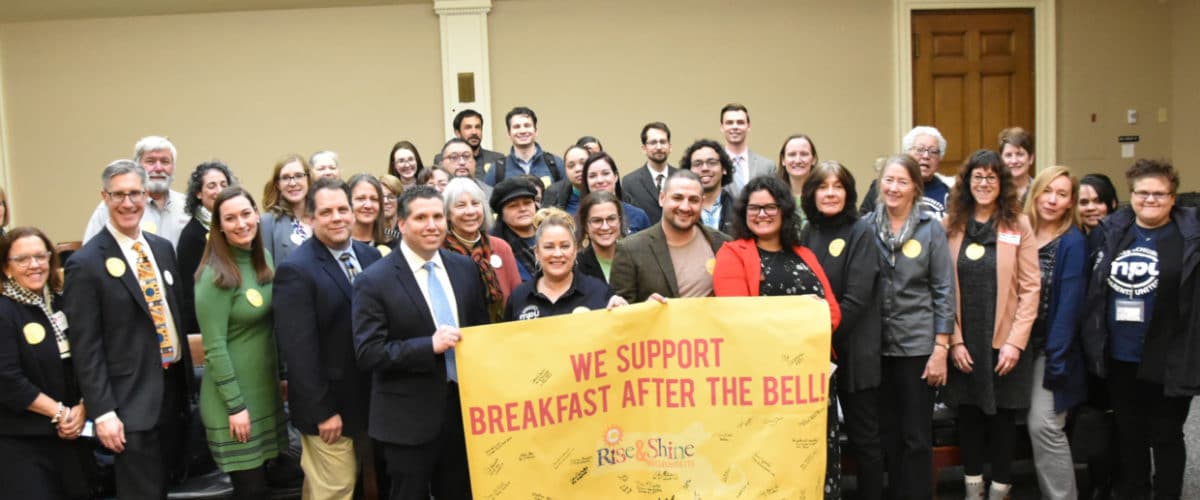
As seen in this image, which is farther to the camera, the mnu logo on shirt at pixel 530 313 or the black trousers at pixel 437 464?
the mnu logo on shirt at pixel 530 313

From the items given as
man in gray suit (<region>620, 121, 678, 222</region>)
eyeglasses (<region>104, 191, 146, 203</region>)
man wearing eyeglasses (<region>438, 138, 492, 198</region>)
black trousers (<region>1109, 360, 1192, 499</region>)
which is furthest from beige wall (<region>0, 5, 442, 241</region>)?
black trousers (<region>1109, 360, 1192, 499</region>)

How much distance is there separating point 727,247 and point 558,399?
88cm

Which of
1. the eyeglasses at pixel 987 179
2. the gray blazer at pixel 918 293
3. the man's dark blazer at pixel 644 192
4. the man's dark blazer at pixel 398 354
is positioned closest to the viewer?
the man's dark blazer at pixel 398 354

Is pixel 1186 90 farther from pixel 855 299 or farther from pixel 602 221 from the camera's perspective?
pixel 602 221

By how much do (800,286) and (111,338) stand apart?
253 centimetres

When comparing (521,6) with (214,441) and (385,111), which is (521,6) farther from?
(214,441)

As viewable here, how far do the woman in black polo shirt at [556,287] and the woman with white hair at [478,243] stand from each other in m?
0.22

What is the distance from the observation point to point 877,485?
3.69 m

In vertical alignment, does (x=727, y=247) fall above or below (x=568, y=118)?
below

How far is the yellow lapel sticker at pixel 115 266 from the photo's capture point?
3.37m

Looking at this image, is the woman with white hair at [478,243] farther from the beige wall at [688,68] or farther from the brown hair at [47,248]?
the beige wall at [688,68]

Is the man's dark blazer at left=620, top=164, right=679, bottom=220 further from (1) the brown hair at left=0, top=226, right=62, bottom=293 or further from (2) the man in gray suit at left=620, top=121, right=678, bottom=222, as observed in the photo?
(1) the brown hair at left=0, top=226, right=62, bottom=293

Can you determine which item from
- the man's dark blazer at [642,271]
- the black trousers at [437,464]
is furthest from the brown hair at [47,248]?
the man's dark blazer at [642,271]

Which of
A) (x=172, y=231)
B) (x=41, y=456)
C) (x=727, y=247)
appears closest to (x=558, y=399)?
(x=727, y=247)
